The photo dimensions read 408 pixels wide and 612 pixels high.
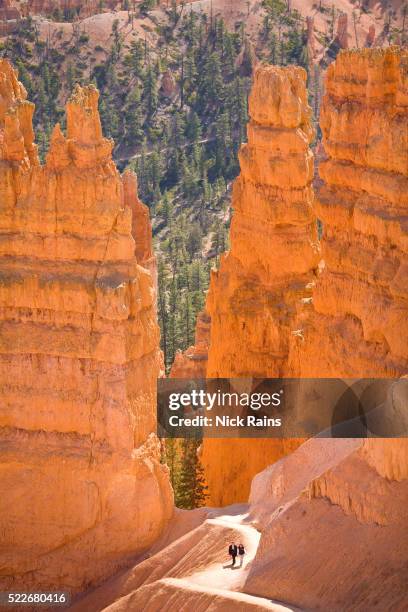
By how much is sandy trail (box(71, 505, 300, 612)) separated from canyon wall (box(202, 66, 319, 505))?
6805mm

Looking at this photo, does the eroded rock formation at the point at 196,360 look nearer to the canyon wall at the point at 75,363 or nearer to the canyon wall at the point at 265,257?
the canyon wall at the point at 265,257

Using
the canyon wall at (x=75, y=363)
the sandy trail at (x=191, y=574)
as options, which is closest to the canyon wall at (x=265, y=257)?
the sandy trail at (x=191, y=574)

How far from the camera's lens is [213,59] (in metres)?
105

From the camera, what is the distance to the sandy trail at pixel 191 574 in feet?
78.3

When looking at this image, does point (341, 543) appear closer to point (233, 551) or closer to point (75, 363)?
point (233, 551)


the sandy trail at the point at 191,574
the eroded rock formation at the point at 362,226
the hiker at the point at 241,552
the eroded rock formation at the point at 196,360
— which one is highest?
the eroded rock formation at the point at 362,226

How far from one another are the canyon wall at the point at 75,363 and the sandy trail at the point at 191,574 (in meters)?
0.61

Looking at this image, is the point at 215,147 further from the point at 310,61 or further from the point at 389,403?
the point at 389,403

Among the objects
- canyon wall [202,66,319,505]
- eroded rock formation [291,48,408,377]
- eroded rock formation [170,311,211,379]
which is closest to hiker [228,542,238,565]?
eroded rock formation [291,48,408,377]

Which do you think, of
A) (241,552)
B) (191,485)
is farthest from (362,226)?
(191,485)

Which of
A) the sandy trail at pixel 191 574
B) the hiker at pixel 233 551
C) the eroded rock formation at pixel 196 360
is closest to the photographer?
the sandy trail at pixel 191 574

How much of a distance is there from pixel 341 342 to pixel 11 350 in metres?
7.74

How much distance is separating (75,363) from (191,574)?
4659 mm

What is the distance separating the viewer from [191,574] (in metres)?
25.5
